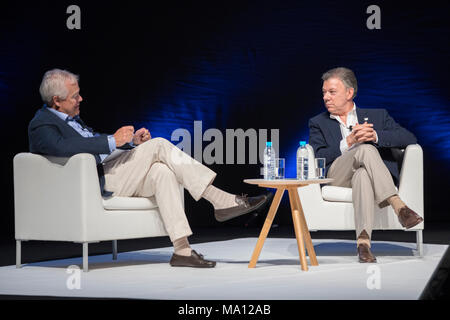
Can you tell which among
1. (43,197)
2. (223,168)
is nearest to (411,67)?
(223,168)

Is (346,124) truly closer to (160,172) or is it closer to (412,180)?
(412,180)

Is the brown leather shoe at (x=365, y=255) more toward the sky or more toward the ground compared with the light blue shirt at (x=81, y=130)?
more toward the ground

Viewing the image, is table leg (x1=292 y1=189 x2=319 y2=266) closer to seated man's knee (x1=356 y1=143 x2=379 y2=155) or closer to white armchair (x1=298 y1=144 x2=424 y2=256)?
white armchair (x1=298 y1=144 x2=424 y2=256)

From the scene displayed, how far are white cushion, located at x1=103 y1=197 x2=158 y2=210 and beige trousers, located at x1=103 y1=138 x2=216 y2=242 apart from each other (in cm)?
4

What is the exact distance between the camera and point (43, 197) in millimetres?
3736

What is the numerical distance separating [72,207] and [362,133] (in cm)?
174

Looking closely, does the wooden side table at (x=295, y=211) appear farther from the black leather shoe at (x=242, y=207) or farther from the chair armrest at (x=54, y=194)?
the chair armrest at (x=54, y=194)

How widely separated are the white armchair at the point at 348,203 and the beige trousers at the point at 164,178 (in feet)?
2.40

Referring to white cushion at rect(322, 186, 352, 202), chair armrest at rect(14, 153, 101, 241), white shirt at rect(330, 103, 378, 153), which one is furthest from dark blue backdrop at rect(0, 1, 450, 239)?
chair armrest at rect(14, 153, 101, 241)

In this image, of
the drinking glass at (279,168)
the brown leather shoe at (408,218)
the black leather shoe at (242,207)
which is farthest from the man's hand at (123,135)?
the brown leather shoe at (408,218)

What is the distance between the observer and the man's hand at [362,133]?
4102mm

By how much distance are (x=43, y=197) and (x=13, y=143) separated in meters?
2.78

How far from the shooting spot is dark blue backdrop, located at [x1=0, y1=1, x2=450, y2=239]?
21.9ft
